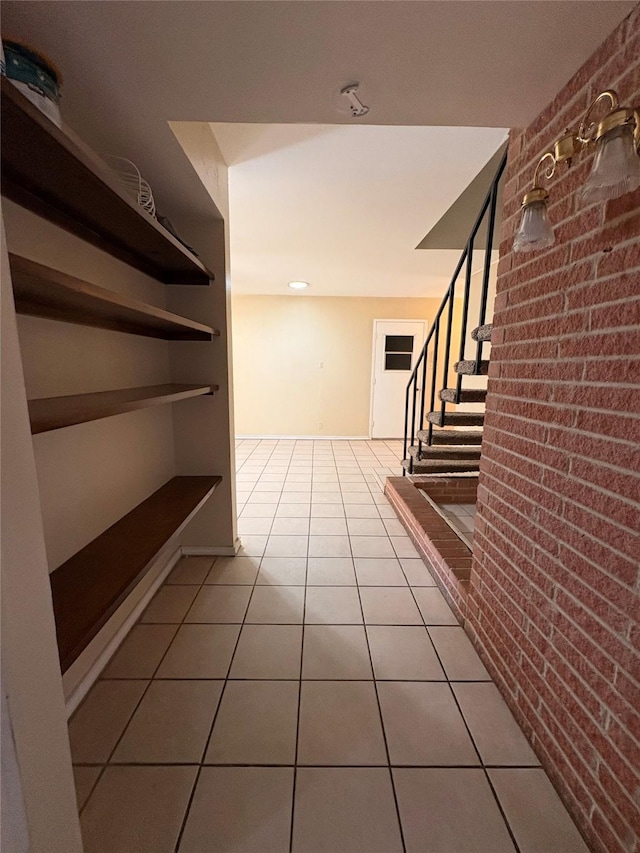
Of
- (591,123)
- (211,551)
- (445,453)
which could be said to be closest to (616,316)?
(591,123)

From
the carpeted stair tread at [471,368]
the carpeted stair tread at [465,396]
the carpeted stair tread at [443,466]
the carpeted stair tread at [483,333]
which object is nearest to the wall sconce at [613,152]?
the carpeted stair tread at [483,333]

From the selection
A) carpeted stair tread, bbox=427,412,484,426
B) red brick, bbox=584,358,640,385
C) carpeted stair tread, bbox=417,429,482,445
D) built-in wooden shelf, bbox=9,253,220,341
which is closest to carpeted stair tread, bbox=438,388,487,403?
carpeted stair tread, bbox=427,412,484,426

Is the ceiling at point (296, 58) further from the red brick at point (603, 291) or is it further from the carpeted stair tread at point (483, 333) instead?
the carpeted stair tread at point (483, 333)

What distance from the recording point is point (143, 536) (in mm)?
1414

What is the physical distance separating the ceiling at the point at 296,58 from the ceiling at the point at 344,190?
26.2 inches

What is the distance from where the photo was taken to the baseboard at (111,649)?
127 cm

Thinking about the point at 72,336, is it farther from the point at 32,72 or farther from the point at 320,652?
the point at 320,652

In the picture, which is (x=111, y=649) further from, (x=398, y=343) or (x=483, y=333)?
(x=398, y=343)

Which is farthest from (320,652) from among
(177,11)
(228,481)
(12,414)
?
(177,11)

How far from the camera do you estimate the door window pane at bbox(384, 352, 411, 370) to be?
587 centimetres

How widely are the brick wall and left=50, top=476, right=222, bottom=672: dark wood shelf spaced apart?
1.33 meters

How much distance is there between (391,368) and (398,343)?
0.43 metres

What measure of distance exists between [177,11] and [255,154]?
3.95ft

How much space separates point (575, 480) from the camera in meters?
0.98
